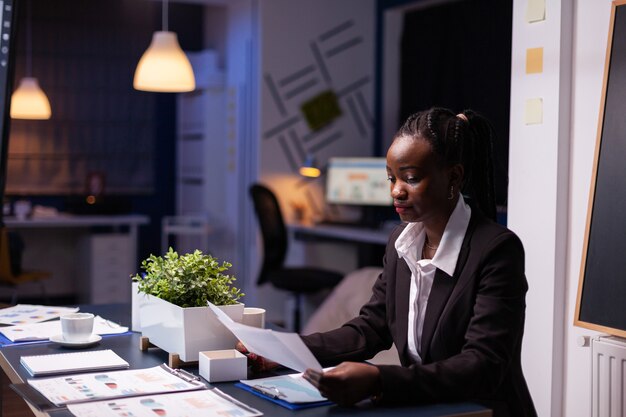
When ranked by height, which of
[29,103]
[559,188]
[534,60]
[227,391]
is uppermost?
[29,103]

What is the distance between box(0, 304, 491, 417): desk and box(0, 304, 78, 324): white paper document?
0.20 metres

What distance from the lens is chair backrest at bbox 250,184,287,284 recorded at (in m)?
5.75

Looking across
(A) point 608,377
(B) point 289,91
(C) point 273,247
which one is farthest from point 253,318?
(B) point 289,91

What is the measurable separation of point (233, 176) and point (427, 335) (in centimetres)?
542

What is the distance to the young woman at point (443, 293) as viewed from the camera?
5.37ft

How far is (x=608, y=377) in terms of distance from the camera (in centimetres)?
264

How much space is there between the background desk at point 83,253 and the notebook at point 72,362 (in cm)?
488

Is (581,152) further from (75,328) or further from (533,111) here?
(75,328)

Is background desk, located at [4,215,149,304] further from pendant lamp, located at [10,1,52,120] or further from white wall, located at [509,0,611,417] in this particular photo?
white wall, located at [509,0,611,417]

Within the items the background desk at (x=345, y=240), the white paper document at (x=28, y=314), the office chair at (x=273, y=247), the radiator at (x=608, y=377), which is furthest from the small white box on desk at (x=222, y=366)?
the background desk at (x=345, y=240)

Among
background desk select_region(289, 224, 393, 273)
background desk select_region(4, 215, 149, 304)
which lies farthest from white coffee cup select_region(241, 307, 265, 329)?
background desk select_region(4, 215, 149, 304)

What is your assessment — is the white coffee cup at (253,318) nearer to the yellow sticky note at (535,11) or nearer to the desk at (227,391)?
the desk at (227,391)

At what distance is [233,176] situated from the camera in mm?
7180

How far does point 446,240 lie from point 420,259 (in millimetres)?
104
